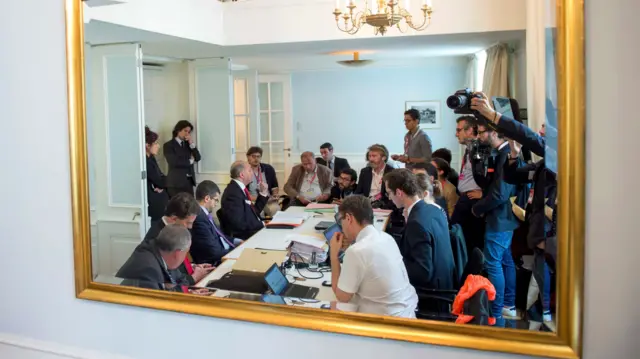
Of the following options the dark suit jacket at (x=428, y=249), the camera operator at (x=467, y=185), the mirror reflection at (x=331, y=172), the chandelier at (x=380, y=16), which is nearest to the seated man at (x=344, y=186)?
the mirror reflection at (x=331, y=172)

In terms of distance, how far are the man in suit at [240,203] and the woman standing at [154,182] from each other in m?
0.20

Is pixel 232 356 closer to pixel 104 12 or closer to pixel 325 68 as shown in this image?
pixel 325 68

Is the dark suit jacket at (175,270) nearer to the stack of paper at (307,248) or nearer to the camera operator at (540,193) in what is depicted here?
the stack of paper at (307,248)

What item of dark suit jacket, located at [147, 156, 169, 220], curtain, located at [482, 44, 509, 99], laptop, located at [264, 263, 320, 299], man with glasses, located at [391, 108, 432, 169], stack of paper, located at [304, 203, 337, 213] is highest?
curtain, located at [482, 44, 509, 99]

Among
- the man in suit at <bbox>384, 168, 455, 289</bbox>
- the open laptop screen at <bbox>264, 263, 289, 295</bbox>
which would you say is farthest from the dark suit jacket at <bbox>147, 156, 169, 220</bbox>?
the man in suit at <bbox>384, 168, 455, 289</bbox>

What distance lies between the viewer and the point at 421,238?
1.47 metres

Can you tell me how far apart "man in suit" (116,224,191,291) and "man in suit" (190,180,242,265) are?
3cm

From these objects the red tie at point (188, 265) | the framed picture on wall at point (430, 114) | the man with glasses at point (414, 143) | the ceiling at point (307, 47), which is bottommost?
the red tie at point (188, 265)

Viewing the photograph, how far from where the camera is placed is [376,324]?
139 cm

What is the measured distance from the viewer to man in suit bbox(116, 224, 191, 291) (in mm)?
1689

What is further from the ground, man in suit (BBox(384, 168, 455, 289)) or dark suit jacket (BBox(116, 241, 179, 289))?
man in suit (BBox(384, 168, 455, 289))

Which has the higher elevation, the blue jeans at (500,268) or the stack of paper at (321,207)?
the stack of paper at (321,207)

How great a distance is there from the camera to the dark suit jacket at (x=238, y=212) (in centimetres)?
175

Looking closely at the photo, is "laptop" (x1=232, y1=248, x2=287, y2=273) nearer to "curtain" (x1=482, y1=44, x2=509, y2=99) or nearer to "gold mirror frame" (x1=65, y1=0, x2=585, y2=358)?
"gold mirror frame" (x1=65, y1=0, x2=585, y2=358)
